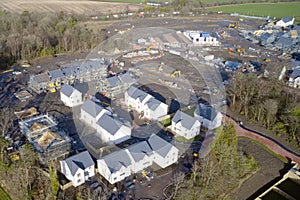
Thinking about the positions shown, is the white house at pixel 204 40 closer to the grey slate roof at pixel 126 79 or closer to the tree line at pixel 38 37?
the tree line at pixel 38 37

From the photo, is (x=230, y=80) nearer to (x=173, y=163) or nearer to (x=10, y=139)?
(x=173, y=163)

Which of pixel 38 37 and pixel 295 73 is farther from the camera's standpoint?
pixel 38 37

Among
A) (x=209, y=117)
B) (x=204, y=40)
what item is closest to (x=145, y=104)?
(x=209, y=117)

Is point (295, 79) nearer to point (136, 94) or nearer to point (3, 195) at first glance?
point (136, 94)

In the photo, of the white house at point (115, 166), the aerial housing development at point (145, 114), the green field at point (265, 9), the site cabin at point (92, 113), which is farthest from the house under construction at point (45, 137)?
the green field at point (265, 9)

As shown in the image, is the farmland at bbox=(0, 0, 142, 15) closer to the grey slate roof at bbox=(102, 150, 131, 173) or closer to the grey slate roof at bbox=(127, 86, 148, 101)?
the grey slate roof at bbox=(127, 86, 148, 101)

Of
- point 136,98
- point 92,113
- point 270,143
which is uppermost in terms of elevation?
point 136,98

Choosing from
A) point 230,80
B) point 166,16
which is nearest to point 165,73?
point 230,80
